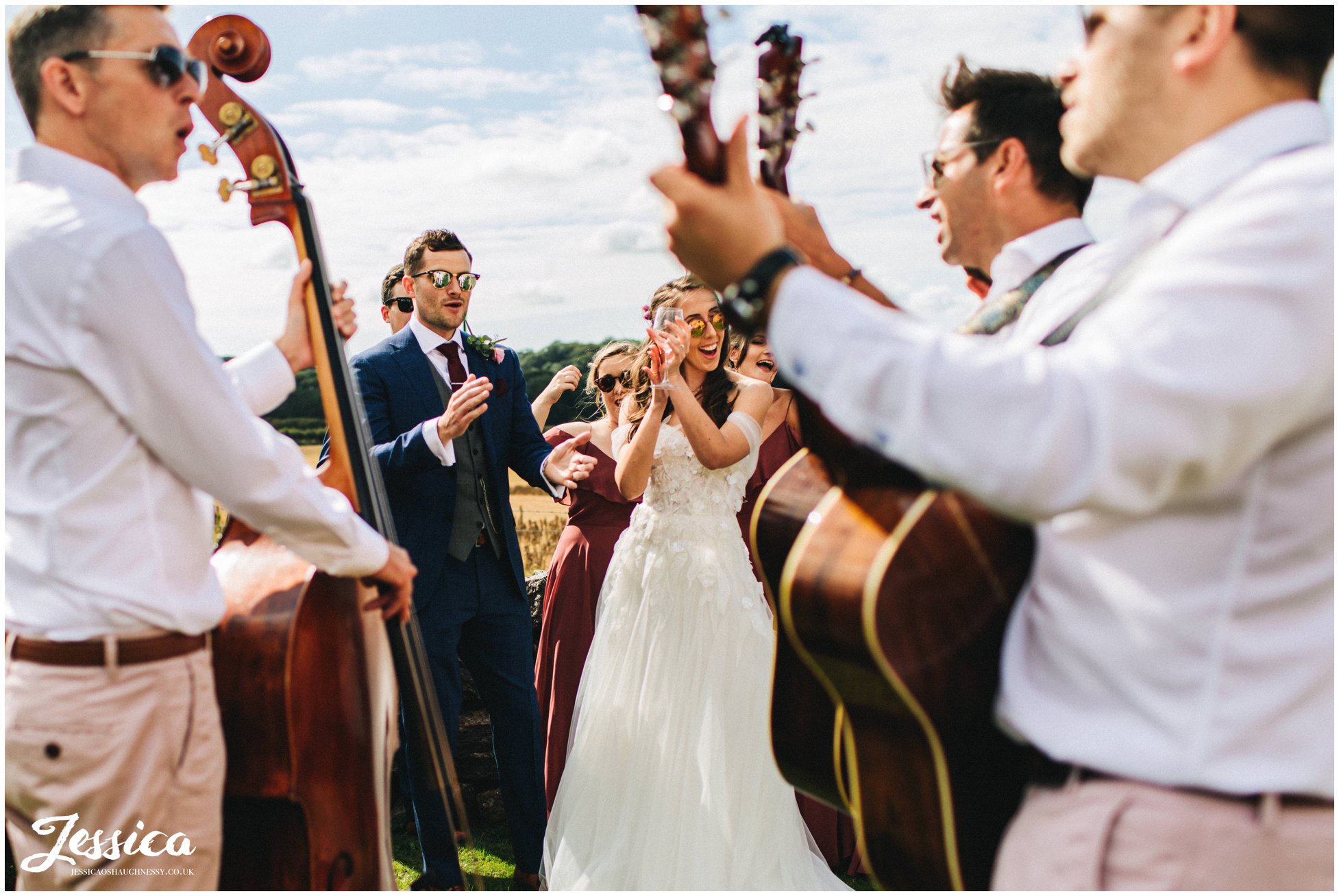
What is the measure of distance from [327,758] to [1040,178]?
6.38 ft

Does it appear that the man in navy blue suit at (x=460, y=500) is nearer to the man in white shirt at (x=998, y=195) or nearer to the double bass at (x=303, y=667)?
the double bass at (x=303, y=667)

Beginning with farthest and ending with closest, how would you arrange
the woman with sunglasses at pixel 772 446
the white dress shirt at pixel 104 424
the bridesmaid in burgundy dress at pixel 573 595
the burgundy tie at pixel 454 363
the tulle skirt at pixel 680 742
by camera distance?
the woman with sunglasses at pixel 772 446 → the bridesmaid in burgundy dress at pixel 573 595 → the burgundy tie at pixel 454 363 → the tulle skirt at pixel 680 742 → the white dress shirt at pixel 104 424

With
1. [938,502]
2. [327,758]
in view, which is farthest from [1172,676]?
[327,758]

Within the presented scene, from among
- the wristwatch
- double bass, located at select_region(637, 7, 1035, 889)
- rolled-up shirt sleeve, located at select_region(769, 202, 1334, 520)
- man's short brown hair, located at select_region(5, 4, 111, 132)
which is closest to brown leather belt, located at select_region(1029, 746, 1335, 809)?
double bass, located at select_region(637, 7, 1035, 889)

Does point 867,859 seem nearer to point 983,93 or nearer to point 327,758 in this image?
point 327,758

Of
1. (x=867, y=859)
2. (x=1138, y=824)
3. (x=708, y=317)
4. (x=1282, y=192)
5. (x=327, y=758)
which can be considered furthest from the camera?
(x=708, y=317)

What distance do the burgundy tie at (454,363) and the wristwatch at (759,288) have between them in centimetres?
346

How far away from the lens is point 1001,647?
150 cm

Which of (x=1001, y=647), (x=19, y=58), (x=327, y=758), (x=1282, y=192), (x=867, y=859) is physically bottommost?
(x=867, y=859)

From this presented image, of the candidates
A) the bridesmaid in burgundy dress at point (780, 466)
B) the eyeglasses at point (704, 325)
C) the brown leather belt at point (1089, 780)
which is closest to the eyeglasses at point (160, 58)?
the brown leather belt at point (1089, 780)

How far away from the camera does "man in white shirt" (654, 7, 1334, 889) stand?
105 centimetres

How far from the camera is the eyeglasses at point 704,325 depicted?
4.57m

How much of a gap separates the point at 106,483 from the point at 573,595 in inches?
124

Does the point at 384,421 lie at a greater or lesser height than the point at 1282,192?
lesser
